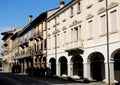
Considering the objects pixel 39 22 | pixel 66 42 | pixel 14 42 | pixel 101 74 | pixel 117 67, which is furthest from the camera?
pixel 14 42

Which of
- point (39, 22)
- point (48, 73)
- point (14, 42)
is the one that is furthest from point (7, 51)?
point (48, 73)

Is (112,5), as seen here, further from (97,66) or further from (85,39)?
(97,66)

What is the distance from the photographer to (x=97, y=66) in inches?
1409

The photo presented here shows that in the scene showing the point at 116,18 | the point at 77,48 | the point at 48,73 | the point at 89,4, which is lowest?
the point at 48,73

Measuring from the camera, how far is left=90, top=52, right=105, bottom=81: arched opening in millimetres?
34250

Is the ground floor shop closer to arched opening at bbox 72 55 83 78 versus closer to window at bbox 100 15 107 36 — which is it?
arched opening at bbox 72 55 83 78

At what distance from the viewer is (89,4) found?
109 ft

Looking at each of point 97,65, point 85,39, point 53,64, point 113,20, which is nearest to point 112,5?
point 113,20

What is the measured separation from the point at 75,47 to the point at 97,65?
3.35m

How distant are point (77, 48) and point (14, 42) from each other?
5124 cm

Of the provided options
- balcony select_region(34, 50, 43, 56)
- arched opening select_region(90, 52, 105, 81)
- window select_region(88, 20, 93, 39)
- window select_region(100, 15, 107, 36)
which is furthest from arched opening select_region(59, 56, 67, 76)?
window select_region(100, 15, 107, 36)

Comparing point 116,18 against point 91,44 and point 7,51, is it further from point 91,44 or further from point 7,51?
point 7,51

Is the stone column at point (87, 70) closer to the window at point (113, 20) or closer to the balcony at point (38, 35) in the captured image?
the window at point (113, 20)

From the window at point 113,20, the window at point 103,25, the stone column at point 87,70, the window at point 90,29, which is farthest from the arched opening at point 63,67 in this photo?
the window at point 113,20
